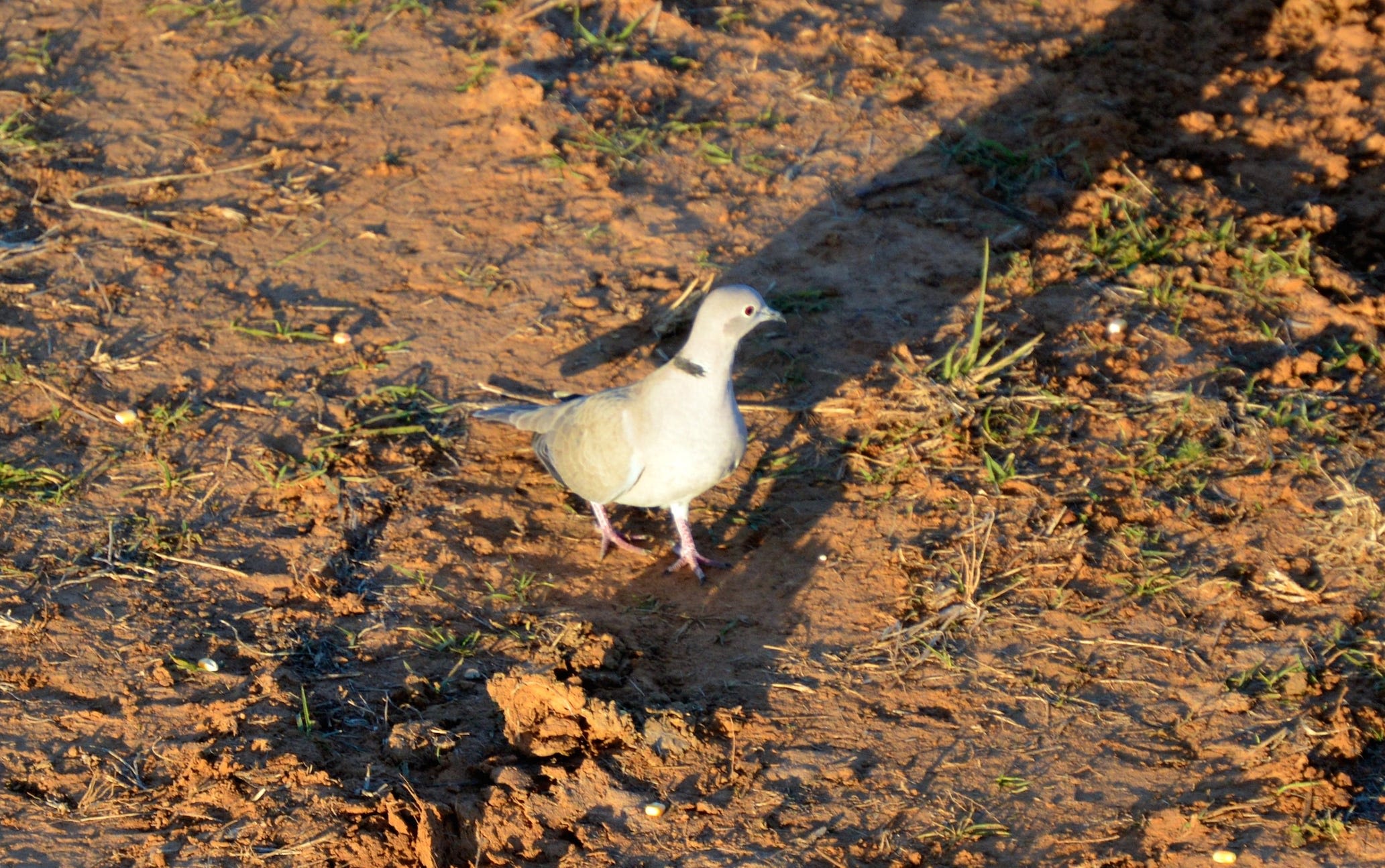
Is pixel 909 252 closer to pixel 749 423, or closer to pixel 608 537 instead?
pixel 749 423

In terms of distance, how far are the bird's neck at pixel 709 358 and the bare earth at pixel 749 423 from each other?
0.83 m

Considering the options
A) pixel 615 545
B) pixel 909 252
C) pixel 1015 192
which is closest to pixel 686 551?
pixel 615 545

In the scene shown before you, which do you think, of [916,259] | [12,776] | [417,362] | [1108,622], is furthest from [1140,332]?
[12,776]

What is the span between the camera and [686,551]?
4.53m

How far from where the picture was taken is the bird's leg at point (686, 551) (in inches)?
178

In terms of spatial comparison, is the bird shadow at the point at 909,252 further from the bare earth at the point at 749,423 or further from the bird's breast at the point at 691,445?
the bird's breast at the point at 691,445

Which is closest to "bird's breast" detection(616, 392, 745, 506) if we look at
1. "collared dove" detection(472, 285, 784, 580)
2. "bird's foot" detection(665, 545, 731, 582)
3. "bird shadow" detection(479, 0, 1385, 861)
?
"collared dove" detection(472, 285, 784, 580)

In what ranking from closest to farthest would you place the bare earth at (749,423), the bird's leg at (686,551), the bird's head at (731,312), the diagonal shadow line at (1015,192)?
the bare earth at (749,423), the bird's head at (731,312), the bird's leg at (686,551), the diagonal shadow line at (1015,192)

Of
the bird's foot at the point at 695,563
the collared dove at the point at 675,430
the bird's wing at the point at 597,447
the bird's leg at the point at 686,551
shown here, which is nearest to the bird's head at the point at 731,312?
the collared dove at the point at 675,430

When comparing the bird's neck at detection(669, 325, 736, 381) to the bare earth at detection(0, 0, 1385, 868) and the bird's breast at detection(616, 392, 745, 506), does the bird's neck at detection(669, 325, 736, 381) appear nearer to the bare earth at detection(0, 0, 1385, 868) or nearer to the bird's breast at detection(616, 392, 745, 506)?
the bird's breast at detection(616, 392, 745, 506)

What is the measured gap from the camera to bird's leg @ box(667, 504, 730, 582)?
452cm

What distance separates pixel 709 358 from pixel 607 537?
2.97 feet

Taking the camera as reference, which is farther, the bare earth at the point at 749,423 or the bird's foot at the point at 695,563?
the bird's foot at the point at 695,563

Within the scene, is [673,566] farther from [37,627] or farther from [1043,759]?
[37,627]
